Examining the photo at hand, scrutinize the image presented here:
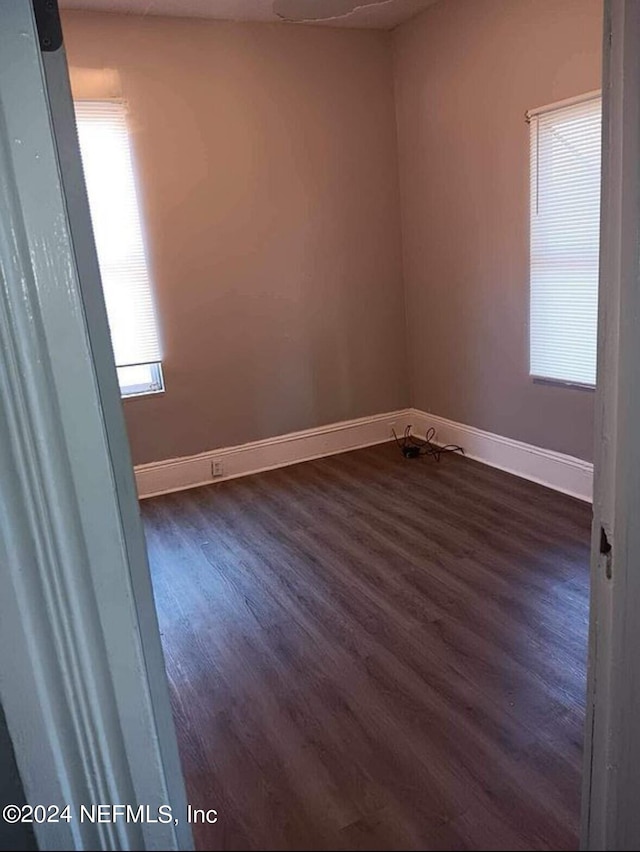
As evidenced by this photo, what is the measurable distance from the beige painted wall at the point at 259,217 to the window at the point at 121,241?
0.07m

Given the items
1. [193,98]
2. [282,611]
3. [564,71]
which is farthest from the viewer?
[193,98]

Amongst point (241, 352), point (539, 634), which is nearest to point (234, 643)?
point (539, 634)

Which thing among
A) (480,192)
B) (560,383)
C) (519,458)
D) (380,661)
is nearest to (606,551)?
(380,661)

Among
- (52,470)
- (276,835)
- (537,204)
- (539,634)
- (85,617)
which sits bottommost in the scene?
(539,634)

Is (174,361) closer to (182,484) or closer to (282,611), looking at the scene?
(182,484)

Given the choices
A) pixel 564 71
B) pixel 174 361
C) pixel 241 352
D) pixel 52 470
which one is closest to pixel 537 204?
pixel 564 71

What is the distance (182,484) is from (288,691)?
6.39 ft

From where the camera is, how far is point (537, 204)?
2953 millimetres

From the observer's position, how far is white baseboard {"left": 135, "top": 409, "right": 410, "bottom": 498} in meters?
3.57

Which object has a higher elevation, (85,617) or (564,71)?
(564,71)

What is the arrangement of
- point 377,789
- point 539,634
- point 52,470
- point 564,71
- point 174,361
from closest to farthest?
point 52,470 → point 377,789 → point 539,634 → point 564,71 → point 174,361

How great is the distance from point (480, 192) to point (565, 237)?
641 millimetres

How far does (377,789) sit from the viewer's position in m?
1.36

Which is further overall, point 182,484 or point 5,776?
point 182,484
